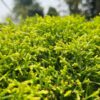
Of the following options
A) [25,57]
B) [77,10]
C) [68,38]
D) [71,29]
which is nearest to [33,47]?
[25,57]

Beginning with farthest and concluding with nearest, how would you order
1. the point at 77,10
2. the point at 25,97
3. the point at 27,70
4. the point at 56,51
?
1. the point at 77,10
2. the point at 56,51
3. the point at 27,70
4. the point at 25,97

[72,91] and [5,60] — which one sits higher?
[5,60]

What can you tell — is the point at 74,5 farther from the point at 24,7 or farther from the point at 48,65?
the point at 48,65

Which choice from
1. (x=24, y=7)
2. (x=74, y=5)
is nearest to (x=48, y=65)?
(x=74, y=5)

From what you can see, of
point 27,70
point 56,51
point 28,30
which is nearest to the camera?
point 27,70

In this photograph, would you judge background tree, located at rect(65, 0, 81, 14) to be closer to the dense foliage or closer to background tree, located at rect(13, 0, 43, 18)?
background tree, located at rect(13, 0, 43, 18)

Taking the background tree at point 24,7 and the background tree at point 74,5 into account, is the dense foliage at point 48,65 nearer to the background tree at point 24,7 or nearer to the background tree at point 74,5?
the background tree at point 74,5

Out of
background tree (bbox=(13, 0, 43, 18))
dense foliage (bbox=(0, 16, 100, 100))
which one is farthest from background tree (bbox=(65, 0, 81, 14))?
dense foliage (bbox=(0, 16, 100, 100))

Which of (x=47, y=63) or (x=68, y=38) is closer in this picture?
(x=47, y=63)

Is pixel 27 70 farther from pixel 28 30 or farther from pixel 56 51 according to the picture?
pixel 28 30
